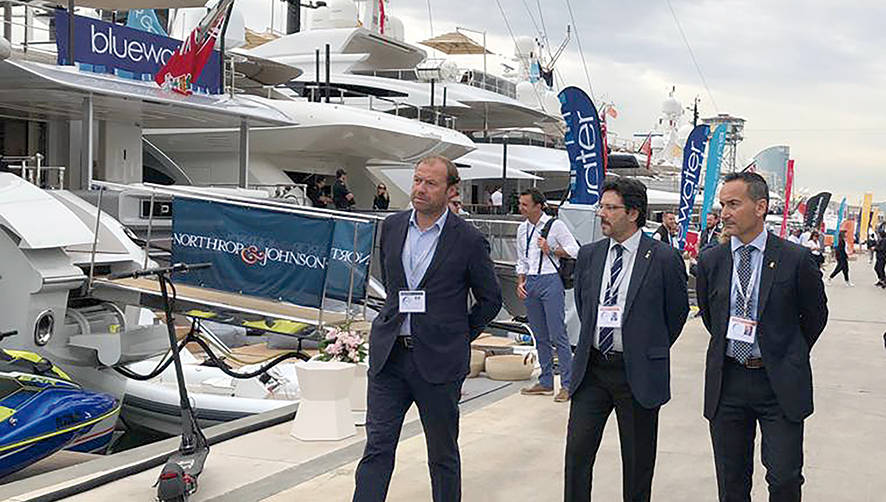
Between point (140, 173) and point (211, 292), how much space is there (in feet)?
27.6

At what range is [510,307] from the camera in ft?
56.5

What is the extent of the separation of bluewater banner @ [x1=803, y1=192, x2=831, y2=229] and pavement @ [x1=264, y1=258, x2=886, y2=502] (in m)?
27.9

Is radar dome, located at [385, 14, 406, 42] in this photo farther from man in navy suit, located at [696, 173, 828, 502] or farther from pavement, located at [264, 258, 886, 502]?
man in navy suit, located at [696, 173, 828, 502]

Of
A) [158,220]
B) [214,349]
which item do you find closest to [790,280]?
[214,349]

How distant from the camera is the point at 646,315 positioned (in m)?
4.53

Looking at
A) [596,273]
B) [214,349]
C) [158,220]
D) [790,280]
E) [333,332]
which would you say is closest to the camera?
[790,280]

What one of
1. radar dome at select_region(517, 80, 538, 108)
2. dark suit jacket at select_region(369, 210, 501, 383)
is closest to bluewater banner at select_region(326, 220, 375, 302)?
dark suit jacket at select_region(369, 210, 501, 383)

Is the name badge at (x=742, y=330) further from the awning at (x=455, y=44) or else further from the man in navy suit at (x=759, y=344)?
the awning at (x=455, y=44)

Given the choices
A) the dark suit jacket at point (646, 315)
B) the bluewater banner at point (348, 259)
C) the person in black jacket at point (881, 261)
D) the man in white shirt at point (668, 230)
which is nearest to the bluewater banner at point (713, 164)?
the man in white shirt at point (668, 230)

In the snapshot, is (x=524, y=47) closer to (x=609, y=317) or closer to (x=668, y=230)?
(x=668, y=230)

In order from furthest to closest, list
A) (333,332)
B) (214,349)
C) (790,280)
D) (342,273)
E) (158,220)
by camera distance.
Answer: (158,220), (214,349), (342,273), (333,332), (790,280)

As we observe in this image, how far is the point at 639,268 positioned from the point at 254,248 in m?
5.92

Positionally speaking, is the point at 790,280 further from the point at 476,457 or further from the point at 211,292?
the point at 211,292

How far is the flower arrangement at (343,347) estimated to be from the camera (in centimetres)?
733
